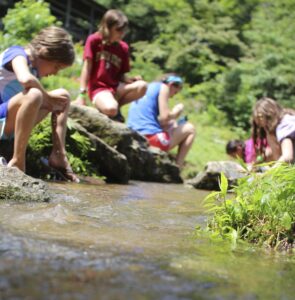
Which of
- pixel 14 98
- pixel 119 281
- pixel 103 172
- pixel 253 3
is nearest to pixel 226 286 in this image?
pixel 119 281

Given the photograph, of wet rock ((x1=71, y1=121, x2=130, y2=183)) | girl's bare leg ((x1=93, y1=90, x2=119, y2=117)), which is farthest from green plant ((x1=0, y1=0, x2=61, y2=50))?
wet rock ((x1=71, y1=121, x2=130, y2=183))

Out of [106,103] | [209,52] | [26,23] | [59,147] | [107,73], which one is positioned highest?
[209,52]

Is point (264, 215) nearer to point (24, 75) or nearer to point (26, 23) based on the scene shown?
point (24, 75)

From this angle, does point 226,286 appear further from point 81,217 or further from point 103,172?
point 103,172

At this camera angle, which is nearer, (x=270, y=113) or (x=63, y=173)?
(x=63, y=173)

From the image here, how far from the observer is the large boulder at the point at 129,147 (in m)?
5.70

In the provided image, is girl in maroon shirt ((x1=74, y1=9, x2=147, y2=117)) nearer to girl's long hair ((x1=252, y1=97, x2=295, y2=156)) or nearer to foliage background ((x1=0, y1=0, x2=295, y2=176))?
girl's long hair ((x1=252, y1=97, x2=295, y2=156))

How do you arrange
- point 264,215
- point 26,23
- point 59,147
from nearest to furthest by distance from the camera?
point 264,215 < point 59,147 < point 26,23

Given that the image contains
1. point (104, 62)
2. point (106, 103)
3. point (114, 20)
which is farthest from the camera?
point (104, 62)

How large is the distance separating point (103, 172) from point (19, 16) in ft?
15.2

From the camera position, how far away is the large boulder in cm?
570

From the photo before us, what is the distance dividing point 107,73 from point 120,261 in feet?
16.4

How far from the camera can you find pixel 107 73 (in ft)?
21.2

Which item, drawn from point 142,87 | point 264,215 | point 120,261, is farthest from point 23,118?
point 142,87
